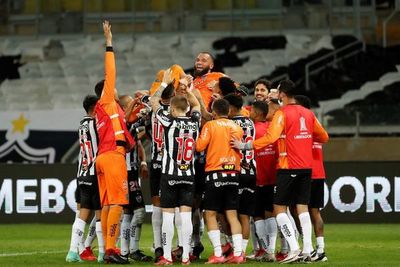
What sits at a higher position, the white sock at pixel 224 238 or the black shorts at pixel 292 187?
the black shorts at pixel 292 187

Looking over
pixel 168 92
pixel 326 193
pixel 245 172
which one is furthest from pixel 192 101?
pixel 326 193

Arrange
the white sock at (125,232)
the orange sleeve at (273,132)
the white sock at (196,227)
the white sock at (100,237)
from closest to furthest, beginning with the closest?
the orange sleeve at (273,132), the white sock at (100,237), the white sock at (125,232), the white sock at (196,227)

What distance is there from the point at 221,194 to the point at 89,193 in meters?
1.86

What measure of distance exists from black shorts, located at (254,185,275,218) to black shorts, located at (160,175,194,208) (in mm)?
1558

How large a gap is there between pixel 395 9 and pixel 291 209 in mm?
20730

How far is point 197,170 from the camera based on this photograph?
54.5 feet

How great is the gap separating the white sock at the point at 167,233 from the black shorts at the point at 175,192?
15 cm

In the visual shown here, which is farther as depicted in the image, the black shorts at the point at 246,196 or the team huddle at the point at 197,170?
the black shorts at the point at 246,196

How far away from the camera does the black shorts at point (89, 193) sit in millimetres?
16188

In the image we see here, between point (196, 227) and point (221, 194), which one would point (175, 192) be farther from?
point (196, 227)

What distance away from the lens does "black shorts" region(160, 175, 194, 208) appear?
15430mm

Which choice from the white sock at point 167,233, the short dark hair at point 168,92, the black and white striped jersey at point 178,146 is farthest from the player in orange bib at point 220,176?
the short dark hair at point 168,92

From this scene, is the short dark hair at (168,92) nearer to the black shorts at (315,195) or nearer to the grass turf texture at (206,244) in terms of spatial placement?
the grass turf texture at (206,244)

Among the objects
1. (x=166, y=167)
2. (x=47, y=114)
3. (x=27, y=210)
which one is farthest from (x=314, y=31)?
(x=166, y=167)
